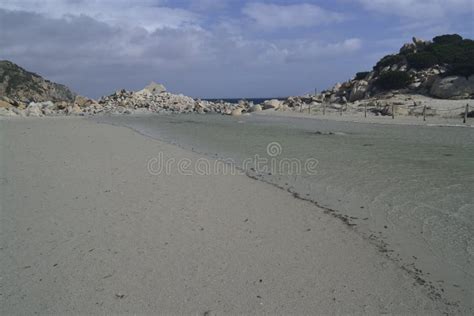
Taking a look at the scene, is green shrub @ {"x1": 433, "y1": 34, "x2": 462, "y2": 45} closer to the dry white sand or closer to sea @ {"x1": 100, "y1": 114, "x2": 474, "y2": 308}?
sea @ {"x1": 100, "y1": 114, "x2": 474, "y2": 308}

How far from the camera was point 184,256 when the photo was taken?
4051 millimetres

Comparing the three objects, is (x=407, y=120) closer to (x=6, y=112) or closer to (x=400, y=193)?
(x=400, y=193)

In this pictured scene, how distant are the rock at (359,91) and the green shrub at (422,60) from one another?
15.9ft

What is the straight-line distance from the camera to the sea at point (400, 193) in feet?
13.3

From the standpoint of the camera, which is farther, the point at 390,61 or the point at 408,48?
the point at 408,48

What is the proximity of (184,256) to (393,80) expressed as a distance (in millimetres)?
35420

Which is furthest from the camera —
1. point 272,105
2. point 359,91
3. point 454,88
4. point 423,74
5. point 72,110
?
point 272,105

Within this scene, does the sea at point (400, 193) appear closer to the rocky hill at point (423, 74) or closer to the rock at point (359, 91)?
the rocky hill at point (423, 74)

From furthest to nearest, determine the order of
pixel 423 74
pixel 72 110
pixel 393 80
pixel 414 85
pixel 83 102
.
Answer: pixel 83 102 → pixel 72 110 → pixel 393 80 → pixel 423 74 → pixel 414 85

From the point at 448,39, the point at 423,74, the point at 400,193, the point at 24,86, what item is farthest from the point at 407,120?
the point at 24,86

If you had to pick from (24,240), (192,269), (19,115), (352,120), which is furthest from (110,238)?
(19,115)

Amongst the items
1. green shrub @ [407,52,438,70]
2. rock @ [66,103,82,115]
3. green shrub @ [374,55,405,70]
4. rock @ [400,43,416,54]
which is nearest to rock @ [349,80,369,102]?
green shrub @ [374,55,405,70]

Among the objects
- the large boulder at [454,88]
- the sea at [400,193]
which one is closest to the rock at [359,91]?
the large boulder at [454,88]

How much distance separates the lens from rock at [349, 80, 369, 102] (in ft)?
123
